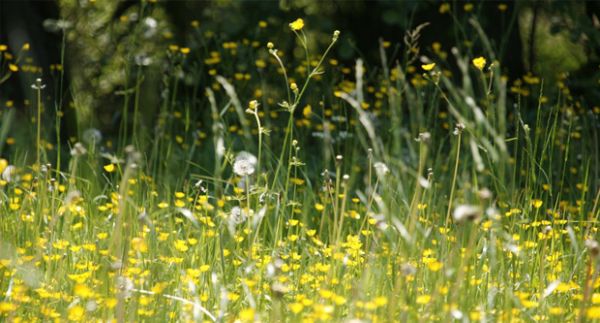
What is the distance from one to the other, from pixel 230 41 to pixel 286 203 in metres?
2.44

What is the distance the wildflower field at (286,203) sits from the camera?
1877 mm

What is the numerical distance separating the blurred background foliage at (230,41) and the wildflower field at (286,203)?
0.02 metres

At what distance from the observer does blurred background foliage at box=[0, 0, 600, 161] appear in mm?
4867

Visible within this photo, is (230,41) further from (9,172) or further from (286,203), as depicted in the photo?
(286,203)

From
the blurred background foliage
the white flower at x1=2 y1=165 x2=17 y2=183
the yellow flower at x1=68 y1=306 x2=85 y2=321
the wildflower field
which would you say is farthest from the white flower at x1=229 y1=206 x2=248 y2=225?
the blurred background foliage

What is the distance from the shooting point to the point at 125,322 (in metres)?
1.98

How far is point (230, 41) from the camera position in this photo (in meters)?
5.01

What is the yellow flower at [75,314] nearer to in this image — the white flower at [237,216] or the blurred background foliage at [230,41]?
the white flower at [237,216]

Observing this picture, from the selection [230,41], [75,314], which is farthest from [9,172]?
[230,41]

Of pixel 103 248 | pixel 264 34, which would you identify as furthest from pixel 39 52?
pixel 103 248

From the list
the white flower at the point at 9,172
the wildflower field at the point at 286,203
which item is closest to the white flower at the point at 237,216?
the wildflower field at the point at 286,203

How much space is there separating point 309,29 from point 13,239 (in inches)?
110

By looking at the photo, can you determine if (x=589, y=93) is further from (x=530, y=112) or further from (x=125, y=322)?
(x=125, y=322)

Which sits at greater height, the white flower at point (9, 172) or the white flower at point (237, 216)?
the white flower at point (237, 216)
